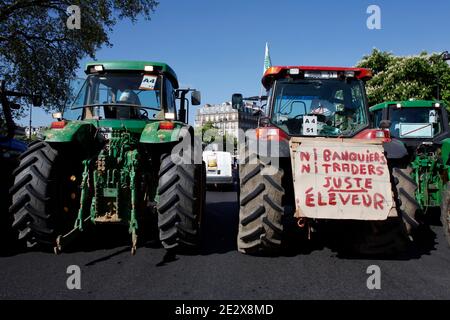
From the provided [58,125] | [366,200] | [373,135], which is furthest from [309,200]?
[58,125]

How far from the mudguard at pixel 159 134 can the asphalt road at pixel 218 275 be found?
1.42 meters

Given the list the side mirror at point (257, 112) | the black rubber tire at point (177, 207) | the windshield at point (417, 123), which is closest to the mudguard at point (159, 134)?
the black rubber tire at point (177, 207)

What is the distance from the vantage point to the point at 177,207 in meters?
4.49

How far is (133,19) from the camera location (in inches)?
717

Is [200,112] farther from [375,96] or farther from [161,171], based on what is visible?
[161,171]

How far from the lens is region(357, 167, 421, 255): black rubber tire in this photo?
4516 millimetres

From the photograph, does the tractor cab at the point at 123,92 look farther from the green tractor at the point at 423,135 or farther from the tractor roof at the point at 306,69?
the green tractor at the point at 423,135

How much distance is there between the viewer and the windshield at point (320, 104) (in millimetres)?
5430

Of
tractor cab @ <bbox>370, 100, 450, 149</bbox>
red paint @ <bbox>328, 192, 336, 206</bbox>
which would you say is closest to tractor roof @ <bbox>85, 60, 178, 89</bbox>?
red paint @ <bbox>328, 192, 336, 206</bbox>

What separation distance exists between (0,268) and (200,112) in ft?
455

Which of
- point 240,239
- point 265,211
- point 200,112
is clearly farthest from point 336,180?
point 200,112

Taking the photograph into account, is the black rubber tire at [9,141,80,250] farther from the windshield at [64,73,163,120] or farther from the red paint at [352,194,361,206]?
the red paint at [352,194,361,206]

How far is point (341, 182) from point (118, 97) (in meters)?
3.32

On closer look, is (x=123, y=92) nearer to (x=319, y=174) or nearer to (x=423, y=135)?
(x=319, y=174)
